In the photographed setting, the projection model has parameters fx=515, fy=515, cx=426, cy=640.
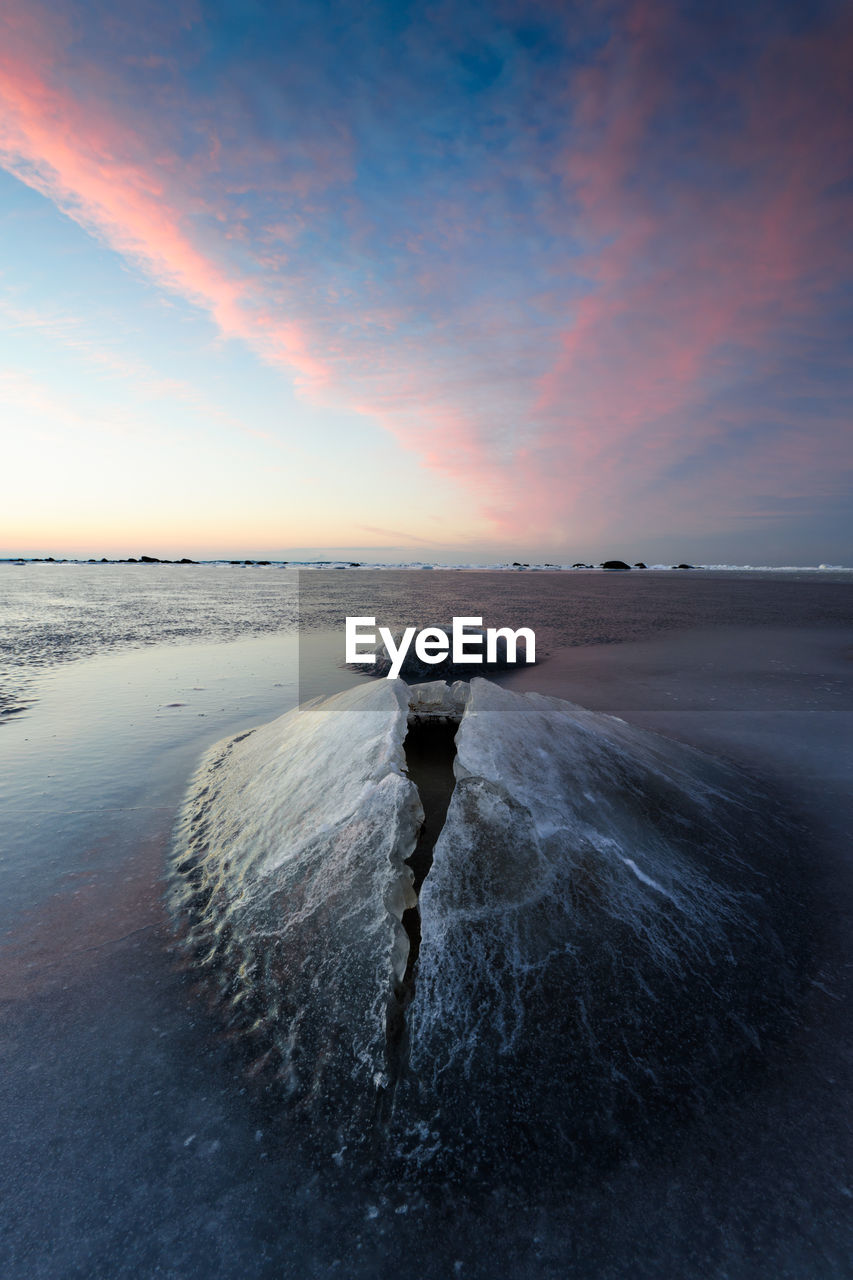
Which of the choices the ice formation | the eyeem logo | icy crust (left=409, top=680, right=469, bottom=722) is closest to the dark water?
the ice formation

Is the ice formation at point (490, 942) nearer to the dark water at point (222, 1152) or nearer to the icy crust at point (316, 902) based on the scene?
the icy crust at point (316, 902)

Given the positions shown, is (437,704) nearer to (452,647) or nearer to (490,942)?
(490,942)

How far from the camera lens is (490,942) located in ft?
10.1

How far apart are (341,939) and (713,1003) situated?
2229 millimetres

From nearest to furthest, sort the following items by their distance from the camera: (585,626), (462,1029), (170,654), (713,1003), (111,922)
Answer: (462,1029)
(713,1003)
(111,922)
(170,654)
(585,626)

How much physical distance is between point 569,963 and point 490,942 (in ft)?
1.54

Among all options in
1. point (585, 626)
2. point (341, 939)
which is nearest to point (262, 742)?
point (341, 939)

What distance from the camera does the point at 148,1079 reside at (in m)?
2.75

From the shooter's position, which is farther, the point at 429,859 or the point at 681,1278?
the point at 429,859

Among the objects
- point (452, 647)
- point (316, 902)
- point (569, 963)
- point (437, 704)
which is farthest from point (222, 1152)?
point (452, 647)

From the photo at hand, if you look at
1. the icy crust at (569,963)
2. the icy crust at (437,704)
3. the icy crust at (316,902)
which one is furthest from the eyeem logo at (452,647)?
the icy crust at (569,963)

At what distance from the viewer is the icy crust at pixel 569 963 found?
2.48 metres

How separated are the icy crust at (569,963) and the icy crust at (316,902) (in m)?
0.26

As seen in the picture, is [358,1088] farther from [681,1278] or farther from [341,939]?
[681,1278]
